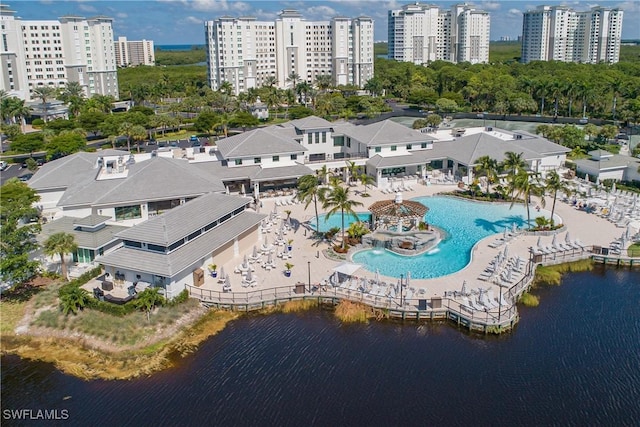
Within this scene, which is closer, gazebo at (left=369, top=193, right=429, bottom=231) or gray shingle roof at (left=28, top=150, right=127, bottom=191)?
gazebo at (left=369, top=193, right=429, bottom=231)

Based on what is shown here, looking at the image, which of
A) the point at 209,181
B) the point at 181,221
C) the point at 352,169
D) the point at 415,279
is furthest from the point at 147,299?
the point at 352,169

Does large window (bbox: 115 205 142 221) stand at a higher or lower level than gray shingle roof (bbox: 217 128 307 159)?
lower

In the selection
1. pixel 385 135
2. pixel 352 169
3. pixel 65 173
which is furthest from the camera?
pixel 385 135

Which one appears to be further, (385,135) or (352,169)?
(385,135)

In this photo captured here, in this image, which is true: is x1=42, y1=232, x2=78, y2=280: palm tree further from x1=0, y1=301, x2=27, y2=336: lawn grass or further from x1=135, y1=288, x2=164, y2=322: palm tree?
x1=135, y1=288, x2=164, y2=322: palm tree

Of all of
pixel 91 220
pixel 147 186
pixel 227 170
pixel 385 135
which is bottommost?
pixel 91 220

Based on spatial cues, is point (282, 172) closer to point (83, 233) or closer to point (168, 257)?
point (83, 233)

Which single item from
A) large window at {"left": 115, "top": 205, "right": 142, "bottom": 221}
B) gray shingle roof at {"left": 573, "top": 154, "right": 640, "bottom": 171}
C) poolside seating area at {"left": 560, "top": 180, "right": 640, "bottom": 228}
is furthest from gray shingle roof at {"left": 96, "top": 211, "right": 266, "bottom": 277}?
gray shingle roof at {"left": 573, "top": 154, "right": 640, "bottom": 171}
